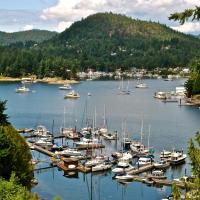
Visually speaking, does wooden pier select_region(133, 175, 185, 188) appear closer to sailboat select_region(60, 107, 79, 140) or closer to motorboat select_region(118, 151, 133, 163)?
motorboat select_region(118, 151, 133, 163)

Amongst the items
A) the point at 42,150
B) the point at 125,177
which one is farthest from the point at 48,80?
the point at 125,177

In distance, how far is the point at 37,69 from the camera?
149750 mm

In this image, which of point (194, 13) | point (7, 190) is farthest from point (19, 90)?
point (194, 13)

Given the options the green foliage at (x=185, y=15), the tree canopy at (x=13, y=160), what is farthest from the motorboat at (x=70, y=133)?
the green foliage at (x=185, y=15)

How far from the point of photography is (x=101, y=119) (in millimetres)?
70250

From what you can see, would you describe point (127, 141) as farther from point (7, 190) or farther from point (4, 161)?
point (7, 190)

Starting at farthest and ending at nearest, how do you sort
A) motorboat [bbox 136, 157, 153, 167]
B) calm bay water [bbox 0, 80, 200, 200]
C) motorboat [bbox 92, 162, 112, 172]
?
motorboat [bbox 136, 157, 153, 167] < motorboat [bbox 92, 162, 112, 172] < calm bay water [bbox 0, 80, 200, 200]

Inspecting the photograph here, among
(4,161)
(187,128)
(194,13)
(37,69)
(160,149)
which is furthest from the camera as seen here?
(37,69)

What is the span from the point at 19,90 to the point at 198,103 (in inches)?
1675

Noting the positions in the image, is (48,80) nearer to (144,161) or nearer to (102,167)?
(144,161)

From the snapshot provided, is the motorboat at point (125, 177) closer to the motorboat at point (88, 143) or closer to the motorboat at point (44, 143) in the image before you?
the motorboat at point (88, 143)

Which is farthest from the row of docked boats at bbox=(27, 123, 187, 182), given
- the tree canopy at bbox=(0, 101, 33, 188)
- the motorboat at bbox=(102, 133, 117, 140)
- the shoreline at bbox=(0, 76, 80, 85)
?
the shoreline at bbox=(0, 76, 80, 85)

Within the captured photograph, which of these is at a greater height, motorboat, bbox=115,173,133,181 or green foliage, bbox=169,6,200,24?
green foliage, bbox=169,6,200,24

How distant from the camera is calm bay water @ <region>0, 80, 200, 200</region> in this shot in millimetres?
34750
